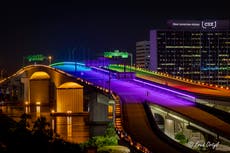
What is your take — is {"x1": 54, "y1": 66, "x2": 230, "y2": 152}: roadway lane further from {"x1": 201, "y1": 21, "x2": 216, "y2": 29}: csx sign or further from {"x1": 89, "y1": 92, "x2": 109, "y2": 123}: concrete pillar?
{"x1": 201, "y1": 21, "x2": 216, "y2": 29}: csx sign

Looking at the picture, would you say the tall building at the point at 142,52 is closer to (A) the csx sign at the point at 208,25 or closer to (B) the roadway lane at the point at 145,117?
(A) the csx sign at the point at 208,25

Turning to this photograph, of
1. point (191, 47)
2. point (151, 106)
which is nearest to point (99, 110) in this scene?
point (151, 106)

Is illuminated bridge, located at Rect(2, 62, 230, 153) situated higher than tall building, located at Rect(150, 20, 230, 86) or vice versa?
tall building, located at Rect(150, 20, 230, 86)

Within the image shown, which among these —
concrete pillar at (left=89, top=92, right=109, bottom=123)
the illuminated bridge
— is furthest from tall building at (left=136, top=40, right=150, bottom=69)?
concrete pillar at (left=89, top=92, right=109, bottom=123)

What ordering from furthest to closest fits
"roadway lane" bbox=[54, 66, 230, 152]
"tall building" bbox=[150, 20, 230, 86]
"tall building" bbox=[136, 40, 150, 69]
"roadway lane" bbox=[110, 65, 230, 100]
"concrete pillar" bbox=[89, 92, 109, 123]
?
"tall building" bbox=[136, 40, 150, 69] < "tall building" bbox=[150, 20, 230, 86] < "concrete pillar" bbox=[89, 92, 109, 123] < "roadway lane" bbox=[110, 65, 230, 100] < "roadway lane" bbox=[54, 66, 230, 152]

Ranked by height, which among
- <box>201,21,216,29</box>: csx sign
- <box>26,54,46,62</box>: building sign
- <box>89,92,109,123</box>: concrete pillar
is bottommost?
<box>89,92,109,123</box>: concrete pillar

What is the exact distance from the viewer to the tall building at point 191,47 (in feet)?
482

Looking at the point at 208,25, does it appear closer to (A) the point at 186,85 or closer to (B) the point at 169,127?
(A) the point at 186,85

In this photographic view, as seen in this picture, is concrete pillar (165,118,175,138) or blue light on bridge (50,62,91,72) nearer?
concrete pillar (165,118,175,138)

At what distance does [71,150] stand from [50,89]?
331ft

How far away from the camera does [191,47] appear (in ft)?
487

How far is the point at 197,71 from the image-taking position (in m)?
146

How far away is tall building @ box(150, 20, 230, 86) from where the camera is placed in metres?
147

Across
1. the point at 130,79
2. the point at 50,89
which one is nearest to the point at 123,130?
the point at 130,79
